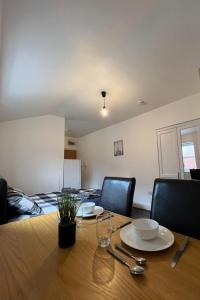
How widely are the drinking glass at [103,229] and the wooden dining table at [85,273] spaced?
0.04m

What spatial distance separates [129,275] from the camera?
54 centimetres

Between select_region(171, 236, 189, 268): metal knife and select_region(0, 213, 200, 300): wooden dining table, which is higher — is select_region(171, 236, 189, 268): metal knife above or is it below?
above

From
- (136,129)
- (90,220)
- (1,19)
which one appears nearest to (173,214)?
(90,220)

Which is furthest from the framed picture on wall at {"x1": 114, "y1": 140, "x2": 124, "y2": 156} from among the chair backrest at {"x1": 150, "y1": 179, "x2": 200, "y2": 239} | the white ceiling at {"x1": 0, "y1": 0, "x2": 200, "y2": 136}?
the chair backrest at {"x1": 150, "y1": 179, "x2": 200, "y2": 239}

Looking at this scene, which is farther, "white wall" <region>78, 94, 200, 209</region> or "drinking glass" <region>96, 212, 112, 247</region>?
"white wall" <region>78, 94, 200, 209</region>

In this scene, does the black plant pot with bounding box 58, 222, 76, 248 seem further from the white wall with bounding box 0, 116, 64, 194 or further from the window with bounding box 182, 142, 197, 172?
the white wall with bounding box 0, 116, 64, 194

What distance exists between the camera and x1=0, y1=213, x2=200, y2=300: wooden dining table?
1.51 ft

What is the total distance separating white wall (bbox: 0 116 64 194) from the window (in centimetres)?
301

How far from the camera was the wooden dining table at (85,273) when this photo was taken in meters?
0.46

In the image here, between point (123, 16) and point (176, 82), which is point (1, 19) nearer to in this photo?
point (123, 16)

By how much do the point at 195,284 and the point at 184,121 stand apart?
3254mm

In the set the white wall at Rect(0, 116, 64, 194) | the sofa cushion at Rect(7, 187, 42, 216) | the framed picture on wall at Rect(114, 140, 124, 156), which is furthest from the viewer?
the framed picture on wall at Rect(114, 140, 124, 156)

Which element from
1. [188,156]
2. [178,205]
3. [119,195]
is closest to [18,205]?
[119,195]

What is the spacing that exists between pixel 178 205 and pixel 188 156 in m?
2.56
